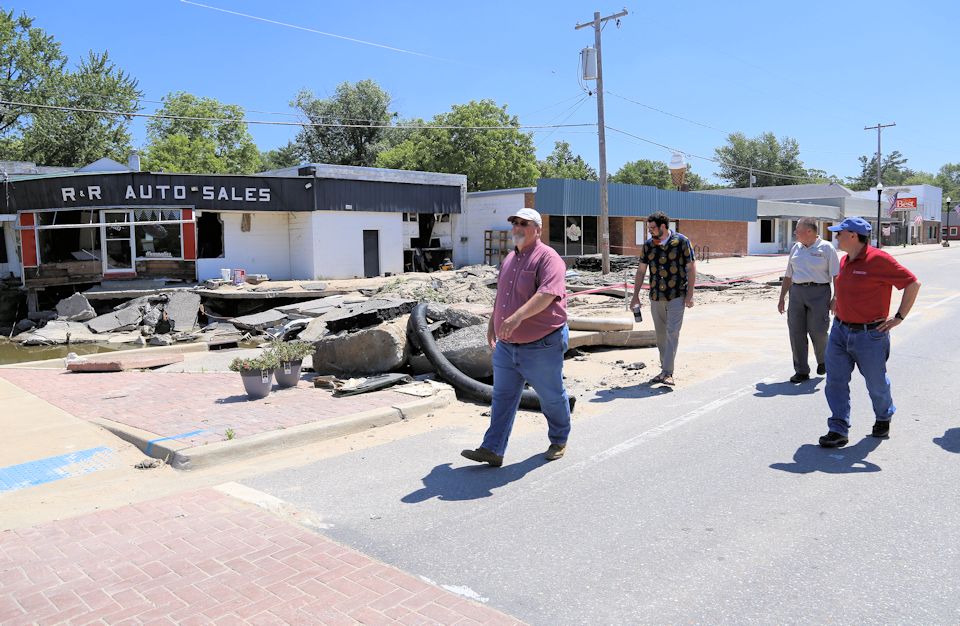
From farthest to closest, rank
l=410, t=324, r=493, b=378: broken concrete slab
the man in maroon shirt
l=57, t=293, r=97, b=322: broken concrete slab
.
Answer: l=57, t=293, r=97, b=322: broken concrete slab, l=410, t=324, r=493, b=378: broken concrete slab, the man in maroon shirt

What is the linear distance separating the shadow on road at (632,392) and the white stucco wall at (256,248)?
66.4 ft

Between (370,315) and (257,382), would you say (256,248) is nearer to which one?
(370,315)

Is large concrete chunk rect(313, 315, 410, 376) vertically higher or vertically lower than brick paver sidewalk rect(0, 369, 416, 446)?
higher

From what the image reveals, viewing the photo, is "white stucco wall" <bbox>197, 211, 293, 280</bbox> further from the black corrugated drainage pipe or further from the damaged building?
the black corrugated drainage pipe

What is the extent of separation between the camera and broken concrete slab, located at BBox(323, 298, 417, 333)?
1254 centimetres

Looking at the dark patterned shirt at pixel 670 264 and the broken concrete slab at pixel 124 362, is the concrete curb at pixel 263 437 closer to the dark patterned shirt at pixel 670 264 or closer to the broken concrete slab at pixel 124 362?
the dark patterned shirt at pixel 670 264

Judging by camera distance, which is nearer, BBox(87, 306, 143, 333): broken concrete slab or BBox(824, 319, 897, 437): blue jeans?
BBox(824, 319, 897, 437): blue jeans

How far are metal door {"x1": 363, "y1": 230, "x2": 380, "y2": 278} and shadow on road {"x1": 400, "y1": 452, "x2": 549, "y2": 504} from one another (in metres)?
23.4

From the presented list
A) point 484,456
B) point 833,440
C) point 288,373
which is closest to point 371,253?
point 288,373

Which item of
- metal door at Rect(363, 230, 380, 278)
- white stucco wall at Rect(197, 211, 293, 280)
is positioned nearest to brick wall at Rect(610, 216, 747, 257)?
metal door at Rect(363, 230, 380, 278)

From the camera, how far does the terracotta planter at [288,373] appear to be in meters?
8.30

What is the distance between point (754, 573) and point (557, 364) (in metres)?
2.04

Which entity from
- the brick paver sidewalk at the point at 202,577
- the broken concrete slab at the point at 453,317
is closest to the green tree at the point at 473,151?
the broken concrete slab at the point at 453,317

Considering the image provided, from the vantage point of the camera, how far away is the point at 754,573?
143 inches
